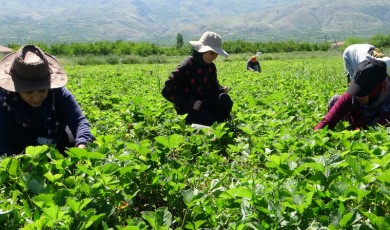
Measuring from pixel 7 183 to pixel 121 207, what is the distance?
700 millimetres

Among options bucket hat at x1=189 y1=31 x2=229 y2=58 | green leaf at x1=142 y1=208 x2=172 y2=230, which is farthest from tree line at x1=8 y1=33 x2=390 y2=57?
green leaf at x1=142 y1=208 x2=172 y2=230

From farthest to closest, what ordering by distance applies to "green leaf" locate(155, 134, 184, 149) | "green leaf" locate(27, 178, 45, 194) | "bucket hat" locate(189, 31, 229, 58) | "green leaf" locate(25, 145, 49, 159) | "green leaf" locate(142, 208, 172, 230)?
"bucket hat" locate(189, 31, 229, 58) < "green leaf" locate(155, 134, 184, 149) < "green leaf" locate(25, 145, 49, 159) < "green leaf" locate(27, 178, 45, 194) < "green leaf" locate(142, 208, 172, 230)

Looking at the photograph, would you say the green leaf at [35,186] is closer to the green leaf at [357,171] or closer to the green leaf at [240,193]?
the green leaf at [240,193]

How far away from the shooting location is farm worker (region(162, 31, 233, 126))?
18.1 ft

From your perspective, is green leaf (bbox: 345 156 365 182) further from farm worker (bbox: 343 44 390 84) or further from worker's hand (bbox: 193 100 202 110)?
worker's hand (bbox: 193 100 202 110)

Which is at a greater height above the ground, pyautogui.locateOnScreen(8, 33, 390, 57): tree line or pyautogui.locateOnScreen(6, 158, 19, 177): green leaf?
pyautogui.locateOnScreen(6, 158, 19, 177): green leaf

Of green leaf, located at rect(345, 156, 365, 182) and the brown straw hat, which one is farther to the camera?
the brown straw hat

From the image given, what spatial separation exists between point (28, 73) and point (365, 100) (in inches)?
121

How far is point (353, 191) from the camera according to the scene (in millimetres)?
2055

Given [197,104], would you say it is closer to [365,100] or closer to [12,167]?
[365,100]

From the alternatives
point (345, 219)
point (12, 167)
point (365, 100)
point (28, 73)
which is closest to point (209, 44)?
point (365, 100)

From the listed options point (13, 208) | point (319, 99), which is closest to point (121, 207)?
point (13, 208)

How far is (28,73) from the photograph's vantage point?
10.8 ft

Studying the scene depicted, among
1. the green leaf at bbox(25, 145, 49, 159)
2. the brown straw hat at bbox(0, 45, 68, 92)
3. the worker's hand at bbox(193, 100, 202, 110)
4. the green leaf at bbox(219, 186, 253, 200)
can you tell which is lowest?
the worker's hand at bbox(193, 100, 202, 110)
